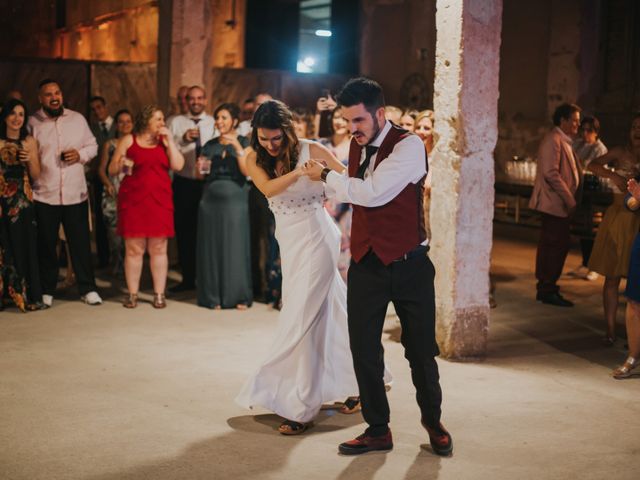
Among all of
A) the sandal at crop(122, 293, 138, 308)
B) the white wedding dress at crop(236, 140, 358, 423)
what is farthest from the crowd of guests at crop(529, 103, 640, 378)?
the sandal at crop(122, 293, 138, 308)

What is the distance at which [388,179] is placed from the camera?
3885 millimetres

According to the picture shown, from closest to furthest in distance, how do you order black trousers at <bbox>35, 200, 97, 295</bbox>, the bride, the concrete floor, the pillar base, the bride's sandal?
the concrete floor, the bride, the bride's sandal, the pillar base, black trousers at <bbox>35, 200, 97, 295</bbox>

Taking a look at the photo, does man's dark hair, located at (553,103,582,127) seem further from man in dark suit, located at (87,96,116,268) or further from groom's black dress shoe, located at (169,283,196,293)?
man in dark suit, located at (87,96,116,268)

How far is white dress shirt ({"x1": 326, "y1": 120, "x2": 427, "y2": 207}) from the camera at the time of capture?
389cm

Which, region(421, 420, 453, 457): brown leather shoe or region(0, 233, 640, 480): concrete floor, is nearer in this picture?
region(0, 233, 640, 480): concrete floor

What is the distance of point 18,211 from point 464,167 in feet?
11.8

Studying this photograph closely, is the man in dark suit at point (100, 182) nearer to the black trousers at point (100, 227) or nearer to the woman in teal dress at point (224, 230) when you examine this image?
the black trousers at point (100, 227)

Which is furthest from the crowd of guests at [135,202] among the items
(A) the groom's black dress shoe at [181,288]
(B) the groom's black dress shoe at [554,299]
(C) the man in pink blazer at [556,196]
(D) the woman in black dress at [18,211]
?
(B) the groom's black dress shoe at [554,299]

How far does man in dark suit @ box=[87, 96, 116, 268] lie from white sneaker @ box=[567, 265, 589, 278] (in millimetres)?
4783

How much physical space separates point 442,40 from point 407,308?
241 centimetres

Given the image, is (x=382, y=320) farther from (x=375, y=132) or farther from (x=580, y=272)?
(x=580, y=272)

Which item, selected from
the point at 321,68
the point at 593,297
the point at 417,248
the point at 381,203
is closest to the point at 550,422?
the point at 417,248

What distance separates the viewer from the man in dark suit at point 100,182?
9.31m

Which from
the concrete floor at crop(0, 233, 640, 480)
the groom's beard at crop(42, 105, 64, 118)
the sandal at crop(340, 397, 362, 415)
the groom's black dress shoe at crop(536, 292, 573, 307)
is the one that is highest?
the groom's beard at crop(42, 105, 64, 118)
